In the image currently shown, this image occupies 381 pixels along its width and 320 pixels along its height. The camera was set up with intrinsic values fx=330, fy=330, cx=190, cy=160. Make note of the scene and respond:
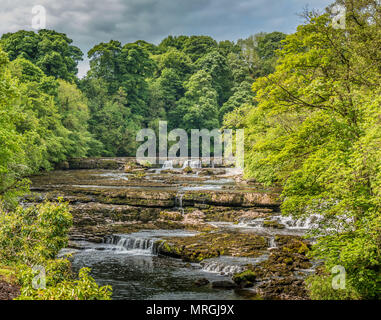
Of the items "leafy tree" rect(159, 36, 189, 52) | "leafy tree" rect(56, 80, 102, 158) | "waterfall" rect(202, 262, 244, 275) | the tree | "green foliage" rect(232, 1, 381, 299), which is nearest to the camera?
"green foliage" rect(232, 1, 381, 299)

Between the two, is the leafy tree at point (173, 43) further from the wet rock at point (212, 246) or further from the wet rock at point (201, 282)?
the wet rock at point (201, 282)

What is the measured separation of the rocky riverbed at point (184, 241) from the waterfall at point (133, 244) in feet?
0.14

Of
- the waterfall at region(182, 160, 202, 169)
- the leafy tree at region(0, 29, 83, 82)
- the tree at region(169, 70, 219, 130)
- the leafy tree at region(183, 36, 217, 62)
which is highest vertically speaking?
the leafy tree at region(183, 36, 217, 62)

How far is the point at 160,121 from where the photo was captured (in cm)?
5478

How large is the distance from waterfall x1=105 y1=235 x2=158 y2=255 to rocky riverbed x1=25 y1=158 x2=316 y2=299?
4cm

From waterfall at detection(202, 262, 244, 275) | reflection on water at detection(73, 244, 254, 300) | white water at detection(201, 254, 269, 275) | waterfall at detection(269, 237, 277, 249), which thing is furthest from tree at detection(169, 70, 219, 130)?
waterfall at detection(202, 262, 244, 275)

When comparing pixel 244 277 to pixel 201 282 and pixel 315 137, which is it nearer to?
pixel 201 282

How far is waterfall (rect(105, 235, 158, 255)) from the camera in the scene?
14.8 meters

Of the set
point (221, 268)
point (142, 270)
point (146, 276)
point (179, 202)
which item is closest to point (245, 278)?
point (221, 268)

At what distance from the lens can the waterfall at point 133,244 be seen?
1476cm

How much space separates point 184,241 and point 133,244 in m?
2.41

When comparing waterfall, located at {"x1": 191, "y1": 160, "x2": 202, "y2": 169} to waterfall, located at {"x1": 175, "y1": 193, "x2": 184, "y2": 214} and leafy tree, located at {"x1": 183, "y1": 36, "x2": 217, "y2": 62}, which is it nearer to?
waterfall, located at {"x1": 175, "y1": 193, "x2": 184, "y2": 214}
